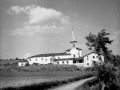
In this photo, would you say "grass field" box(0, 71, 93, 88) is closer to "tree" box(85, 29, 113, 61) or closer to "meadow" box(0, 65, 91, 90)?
"meadow" box(0, 65, 91, 90)

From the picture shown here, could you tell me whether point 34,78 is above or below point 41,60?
below

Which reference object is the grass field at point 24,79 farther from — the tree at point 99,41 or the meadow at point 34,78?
the tree at point 99,41

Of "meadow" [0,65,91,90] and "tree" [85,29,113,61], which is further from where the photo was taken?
"tree" [85,29,113,61]

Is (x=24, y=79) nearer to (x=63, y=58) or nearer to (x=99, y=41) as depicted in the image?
(x=99, y=41)

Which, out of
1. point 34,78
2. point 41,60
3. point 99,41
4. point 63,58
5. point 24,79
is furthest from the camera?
point 41,60

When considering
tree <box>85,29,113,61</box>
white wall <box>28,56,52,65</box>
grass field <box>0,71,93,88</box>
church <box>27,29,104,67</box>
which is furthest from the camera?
white wall <box>28,56,52,65</box>

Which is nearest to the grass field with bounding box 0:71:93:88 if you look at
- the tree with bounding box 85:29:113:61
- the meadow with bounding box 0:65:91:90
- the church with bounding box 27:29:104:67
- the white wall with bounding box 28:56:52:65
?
the meadow with bounding box 0:65:91:90

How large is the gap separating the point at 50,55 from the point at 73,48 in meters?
11.6

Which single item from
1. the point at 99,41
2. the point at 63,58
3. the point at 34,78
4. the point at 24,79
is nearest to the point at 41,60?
the point at 63,58

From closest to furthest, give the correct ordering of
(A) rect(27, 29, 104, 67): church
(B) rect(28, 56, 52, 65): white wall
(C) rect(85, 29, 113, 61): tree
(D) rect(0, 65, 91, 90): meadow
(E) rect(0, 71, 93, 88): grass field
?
1. (D) rect(0, 65, 91, 90): meadow
2. (E) rect(0, 71, 93, 88): grass field
3. (C) rect(85, 29, 113, 61): tree
4. (A) rect(27, 29, 104, 67): church
5. (B) rect(28, 56, 52, 65): white wall

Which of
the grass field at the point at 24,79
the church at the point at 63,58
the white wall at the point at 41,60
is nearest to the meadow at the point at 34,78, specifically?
the grass field at the point at 24,79

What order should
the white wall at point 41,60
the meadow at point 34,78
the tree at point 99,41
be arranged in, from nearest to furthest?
the meadow at point 34,78, the tree at point 99,41, the white wall at point 41,60

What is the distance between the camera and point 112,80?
19.6m

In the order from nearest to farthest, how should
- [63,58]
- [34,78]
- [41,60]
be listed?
[34,78] → [63,58] → [41,60]
